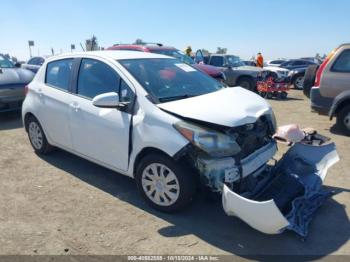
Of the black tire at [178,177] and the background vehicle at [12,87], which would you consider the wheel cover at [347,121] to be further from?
the background vehicle at [12,87]

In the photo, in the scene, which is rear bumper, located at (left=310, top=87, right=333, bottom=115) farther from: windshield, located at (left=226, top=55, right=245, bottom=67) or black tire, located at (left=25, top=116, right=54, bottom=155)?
windshield, located at (left=226, top=55, right=245, bottom=67)

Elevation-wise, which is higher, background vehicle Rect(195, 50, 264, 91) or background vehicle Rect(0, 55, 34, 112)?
background vehicle Rect(0, 55, 34, 112)

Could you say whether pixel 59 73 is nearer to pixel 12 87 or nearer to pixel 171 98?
pixel 171 98

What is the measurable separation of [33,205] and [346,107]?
6.09 m

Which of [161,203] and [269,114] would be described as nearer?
[161,203]

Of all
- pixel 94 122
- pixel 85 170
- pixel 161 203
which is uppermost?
pixel 94 122

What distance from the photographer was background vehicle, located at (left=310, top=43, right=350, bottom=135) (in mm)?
7113

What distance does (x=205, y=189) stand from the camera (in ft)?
12.4

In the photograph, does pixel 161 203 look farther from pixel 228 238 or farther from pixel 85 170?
pixel 85 170

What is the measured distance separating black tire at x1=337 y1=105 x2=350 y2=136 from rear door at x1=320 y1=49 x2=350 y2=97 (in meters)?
0.36

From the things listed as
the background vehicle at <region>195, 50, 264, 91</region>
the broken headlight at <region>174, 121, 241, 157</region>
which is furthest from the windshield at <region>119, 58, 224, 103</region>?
the background vehicle at <region>195, 50, 264, 91</region>

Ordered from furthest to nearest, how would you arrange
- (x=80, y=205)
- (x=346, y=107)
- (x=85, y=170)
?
(x=346, y=107)
(x=85, y=170)
(x=80, y=205)

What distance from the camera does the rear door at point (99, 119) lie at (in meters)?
4.06

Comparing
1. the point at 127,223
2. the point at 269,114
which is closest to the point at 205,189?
the point at 127,223
